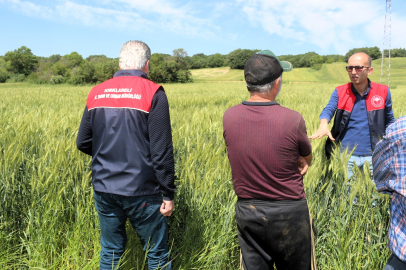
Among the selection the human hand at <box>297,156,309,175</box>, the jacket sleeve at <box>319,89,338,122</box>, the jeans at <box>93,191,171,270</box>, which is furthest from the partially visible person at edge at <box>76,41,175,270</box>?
the jacket sleeve at <box>319,89,338,122</box>

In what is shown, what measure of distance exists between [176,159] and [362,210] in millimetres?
1687

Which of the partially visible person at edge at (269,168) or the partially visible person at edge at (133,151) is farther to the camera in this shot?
the partially visible person at edge at (133,151)

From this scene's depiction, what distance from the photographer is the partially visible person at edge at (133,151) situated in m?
1.44

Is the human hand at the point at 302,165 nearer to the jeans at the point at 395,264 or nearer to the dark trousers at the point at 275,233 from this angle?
the dark trousers at the point at 275,233

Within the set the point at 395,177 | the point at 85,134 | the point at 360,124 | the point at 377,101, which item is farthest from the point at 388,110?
the point at 85,134

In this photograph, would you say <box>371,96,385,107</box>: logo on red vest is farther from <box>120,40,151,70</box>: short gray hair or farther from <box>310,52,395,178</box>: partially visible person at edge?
<box>120,40,151,70</box>: short gray hair

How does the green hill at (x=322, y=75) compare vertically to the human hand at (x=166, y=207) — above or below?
above

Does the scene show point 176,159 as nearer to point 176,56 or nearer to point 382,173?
point 382,173

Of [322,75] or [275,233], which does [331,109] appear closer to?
[275,233]

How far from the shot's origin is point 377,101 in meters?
2.57

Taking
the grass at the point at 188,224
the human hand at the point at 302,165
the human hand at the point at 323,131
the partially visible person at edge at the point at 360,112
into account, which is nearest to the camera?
the human hand at the point at 302,165

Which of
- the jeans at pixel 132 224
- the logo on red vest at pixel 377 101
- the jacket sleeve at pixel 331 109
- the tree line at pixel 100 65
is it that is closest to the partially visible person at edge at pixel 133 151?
the jeans at pixel 132 224

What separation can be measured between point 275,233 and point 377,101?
77.6 inches

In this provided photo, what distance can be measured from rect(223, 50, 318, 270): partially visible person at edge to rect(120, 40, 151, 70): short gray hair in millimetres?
591
